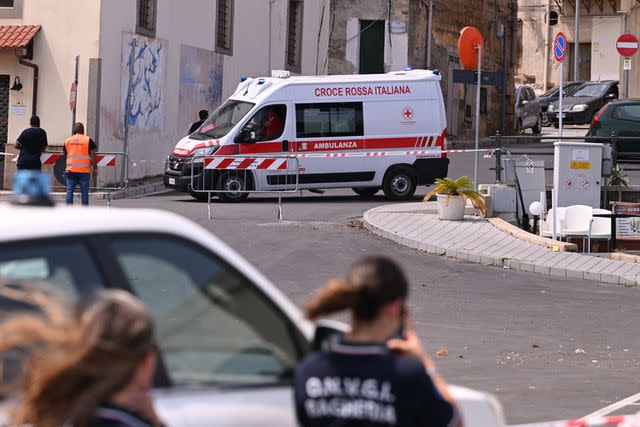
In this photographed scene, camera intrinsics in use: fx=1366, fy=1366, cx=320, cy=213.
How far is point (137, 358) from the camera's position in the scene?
3234mm

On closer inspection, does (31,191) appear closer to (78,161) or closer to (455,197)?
(78,161)

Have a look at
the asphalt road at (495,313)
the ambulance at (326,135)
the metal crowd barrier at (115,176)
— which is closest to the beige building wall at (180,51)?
the metal crowd barrier at (115,176)

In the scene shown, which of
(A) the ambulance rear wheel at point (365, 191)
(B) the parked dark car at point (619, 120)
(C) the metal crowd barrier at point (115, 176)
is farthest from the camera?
(B) the parked dark car at point (619, 120)

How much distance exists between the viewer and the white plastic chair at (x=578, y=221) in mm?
21516

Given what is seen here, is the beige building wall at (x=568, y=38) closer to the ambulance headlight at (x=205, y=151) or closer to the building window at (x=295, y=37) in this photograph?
the building window at (x=295, y=37)

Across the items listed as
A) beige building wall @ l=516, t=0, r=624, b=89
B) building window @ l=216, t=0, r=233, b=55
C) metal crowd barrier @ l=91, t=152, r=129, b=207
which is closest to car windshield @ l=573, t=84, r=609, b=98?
beige building wall @ l=516, t=0, r=624, b=89

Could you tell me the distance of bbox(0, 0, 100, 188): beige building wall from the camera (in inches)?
1135

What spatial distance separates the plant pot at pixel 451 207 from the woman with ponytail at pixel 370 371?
17.9 meters

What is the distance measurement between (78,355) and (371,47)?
127ft

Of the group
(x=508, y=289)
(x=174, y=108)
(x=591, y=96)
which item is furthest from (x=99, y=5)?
(x=591, y=96)

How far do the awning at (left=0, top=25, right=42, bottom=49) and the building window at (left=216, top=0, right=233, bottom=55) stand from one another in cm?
762

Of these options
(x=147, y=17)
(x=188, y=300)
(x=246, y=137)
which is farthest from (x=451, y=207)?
(x=188, y=300)

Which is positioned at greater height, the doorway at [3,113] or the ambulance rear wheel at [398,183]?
the doorway at [3,113]

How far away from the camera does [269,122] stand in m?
26.0
